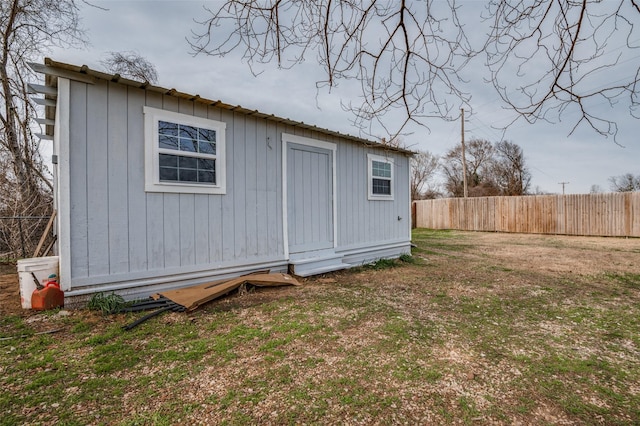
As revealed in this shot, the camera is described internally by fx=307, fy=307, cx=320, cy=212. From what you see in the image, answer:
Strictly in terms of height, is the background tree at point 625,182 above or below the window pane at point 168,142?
above

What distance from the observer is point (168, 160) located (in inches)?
159

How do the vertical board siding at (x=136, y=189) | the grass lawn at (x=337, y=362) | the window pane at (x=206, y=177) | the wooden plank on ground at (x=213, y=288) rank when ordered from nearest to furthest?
the grass lawn at (x=337, y=362) → the wooden plank on ground at (x=213, y=288) → the vertical board siding at (x=136, y=189) → the window pane at (x=206, y=177)

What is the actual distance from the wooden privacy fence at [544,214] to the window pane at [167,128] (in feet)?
46.5

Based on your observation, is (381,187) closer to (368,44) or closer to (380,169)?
(380,169)

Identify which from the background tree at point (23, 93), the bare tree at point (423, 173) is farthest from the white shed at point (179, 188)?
the bare tree at point (423, 173)

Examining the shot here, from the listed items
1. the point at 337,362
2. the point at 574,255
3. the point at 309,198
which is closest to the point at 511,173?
the point at 574,255

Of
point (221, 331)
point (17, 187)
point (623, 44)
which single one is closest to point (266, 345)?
point (221, 331)

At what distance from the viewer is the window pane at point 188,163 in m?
4.13

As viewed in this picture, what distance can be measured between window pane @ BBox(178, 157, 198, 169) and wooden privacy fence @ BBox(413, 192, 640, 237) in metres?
13.9

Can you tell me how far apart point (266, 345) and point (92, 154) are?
2.96 metres

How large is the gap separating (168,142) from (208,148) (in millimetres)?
524

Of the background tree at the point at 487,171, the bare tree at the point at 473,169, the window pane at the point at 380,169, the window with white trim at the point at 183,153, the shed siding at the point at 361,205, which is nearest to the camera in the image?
the window with white trim at the point at 183,153

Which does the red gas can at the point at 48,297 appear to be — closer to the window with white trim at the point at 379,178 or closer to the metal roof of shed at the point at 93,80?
the metal roof of shed at the point at 93,80

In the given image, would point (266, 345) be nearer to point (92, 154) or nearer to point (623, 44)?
point (92, 154)
